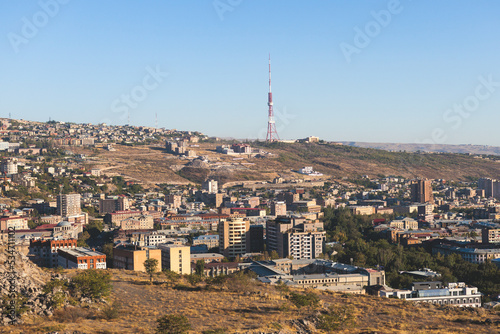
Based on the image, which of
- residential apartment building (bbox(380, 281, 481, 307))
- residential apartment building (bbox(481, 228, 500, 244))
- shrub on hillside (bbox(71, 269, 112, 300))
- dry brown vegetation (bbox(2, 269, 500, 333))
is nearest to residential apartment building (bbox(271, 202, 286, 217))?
residential apartment building (bbox(481, 228, 500, 244))

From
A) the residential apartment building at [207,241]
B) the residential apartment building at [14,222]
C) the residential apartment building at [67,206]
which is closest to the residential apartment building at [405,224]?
the residential apartment building at [207,241]

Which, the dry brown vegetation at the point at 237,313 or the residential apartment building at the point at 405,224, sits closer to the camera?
the dry brown vegetation at the point at 237,313

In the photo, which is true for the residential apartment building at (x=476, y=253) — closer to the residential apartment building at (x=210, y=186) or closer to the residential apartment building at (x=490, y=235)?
the residential apartment building at (x=490, y=235)

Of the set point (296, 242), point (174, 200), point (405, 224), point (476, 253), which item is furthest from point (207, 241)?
point (174, 200)

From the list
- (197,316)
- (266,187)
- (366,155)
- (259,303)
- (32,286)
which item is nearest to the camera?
(32,286)

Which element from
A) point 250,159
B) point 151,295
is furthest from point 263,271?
point 250,159

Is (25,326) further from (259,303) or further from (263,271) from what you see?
(263,271)
